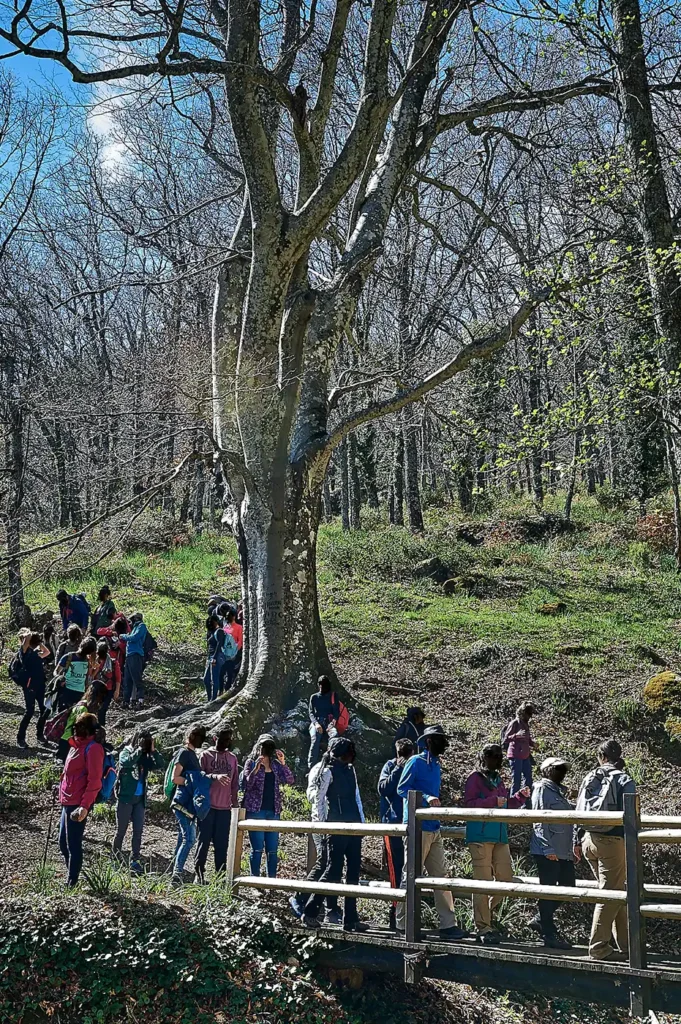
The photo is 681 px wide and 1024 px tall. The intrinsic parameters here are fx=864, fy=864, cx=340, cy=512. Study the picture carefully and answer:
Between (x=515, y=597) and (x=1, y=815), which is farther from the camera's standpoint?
(x=515, y=597)

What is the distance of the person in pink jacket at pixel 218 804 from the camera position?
8273 millimetres

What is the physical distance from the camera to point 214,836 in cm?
837

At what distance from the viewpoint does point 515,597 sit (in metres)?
20.4

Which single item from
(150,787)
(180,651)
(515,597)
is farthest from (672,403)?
(180,651)

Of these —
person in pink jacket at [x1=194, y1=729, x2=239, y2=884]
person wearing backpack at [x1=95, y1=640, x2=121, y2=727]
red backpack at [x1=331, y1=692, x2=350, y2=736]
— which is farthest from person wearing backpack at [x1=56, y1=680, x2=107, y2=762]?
person wearing backpack at [x1=95, y1=640, x2=121, y2=727]

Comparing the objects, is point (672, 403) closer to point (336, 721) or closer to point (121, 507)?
point (336, 721)

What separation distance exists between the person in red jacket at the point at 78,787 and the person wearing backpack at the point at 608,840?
167 inches

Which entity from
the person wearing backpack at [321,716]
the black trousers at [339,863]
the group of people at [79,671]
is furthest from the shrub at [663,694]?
the group of people at [79,671]

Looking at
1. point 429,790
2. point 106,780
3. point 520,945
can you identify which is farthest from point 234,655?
point 520,945

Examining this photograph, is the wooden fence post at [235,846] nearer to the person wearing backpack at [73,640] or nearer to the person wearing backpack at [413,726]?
the person wearing backpack at [413,726]

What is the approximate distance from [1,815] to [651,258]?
10.0 m

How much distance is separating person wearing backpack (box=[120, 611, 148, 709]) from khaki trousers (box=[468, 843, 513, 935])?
8886 millimetres

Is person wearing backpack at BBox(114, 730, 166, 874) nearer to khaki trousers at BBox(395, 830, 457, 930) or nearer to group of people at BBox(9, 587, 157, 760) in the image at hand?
group of people at BBox(9, 587, 157, 760)

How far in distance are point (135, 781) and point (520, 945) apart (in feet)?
13.2
